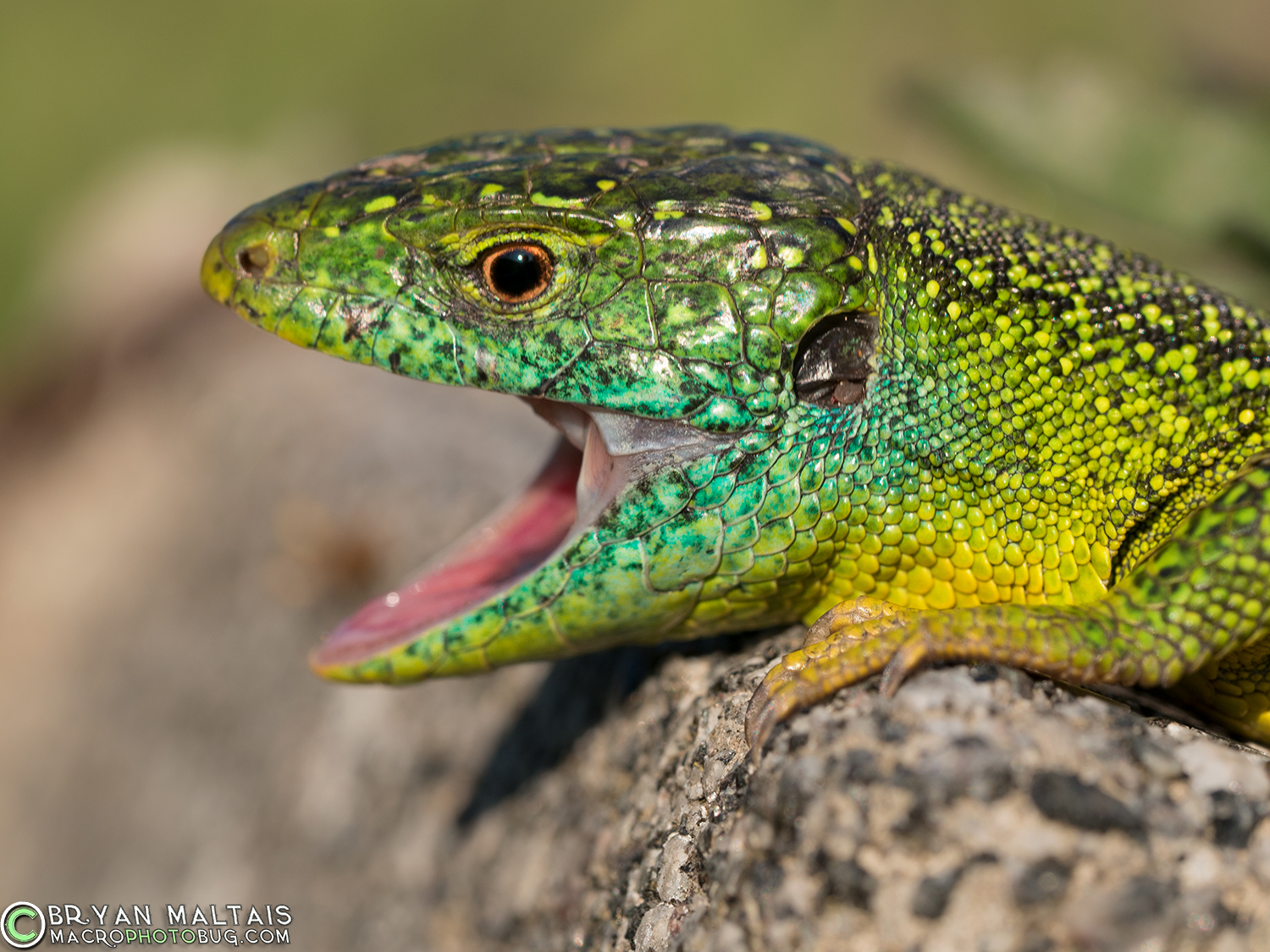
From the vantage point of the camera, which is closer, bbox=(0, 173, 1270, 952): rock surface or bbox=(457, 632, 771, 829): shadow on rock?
bbox=(0, 173, 1270, 952): rock surface

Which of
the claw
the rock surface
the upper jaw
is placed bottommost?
the rock surface

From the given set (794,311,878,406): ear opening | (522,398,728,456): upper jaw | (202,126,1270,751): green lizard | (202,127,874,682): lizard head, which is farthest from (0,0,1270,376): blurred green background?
(522,398,728,456): upper jaw

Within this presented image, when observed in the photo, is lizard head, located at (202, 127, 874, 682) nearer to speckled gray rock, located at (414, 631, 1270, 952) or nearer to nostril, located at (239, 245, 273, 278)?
nostril, located at (239, 245, 273, 278)

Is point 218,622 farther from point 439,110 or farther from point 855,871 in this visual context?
point 439,110

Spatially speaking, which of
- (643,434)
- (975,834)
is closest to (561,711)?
(643,434)

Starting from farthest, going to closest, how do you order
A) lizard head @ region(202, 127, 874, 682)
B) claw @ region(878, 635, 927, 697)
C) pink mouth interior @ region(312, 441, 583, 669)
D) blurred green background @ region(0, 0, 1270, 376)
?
1. blurred green background @ region(0, 0, 1270, 376)
2. pink mouth interior @ region(312, 441, 583, 669)
3. lizard head @ region(202, 127, 874, 682)
4. claw @ region(878, 635, 927, 697)

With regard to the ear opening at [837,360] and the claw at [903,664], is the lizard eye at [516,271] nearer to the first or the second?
the ear opening at [837,360]
